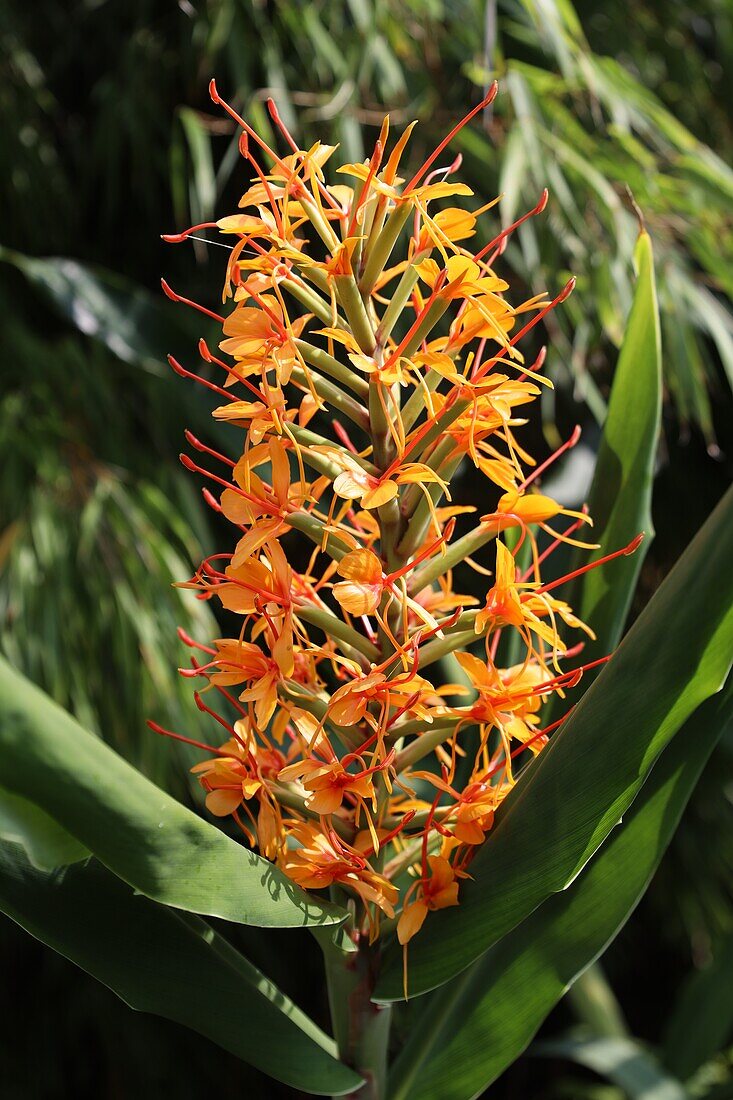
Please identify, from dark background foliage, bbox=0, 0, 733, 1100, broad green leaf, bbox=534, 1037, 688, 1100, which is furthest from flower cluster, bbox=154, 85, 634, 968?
broad green leaf, bbox=534, 1037, 688, 1100

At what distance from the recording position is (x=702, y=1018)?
1.17 m

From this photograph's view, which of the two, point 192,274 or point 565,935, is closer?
point 565,935

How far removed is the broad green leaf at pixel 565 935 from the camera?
1.14 ft

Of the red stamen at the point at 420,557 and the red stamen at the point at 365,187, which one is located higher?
the red stamen at the point at 365,187

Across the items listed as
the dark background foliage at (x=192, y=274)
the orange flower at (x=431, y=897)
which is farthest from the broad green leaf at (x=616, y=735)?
the dark background foliage at (x=192, y=274)

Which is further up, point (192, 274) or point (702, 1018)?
point (192, 274)

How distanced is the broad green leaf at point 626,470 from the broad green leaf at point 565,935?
6 centimetres

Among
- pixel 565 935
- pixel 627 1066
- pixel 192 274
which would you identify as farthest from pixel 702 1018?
pixel 192 274

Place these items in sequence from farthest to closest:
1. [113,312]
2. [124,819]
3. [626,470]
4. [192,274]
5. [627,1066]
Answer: [192,274] → [627,1066] → [113,312] → [626,470] → [124,819]

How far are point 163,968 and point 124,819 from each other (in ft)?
0.28

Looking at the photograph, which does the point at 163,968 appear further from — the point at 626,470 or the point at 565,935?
the point at 626,470

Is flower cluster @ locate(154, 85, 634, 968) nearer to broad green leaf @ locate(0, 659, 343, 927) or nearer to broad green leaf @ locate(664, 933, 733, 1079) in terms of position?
broad green leaf @ locate(0, 659, 343, 927)

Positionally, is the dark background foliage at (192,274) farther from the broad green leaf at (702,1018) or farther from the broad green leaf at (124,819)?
the broad green leaf at (124,819)

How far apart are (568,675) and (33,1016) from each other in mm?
1193
